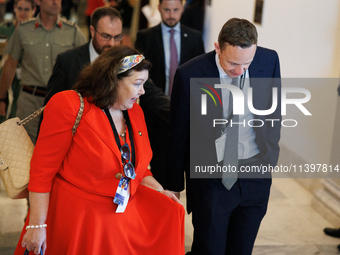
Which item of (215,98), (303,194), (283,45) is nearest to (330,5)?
(283,45)

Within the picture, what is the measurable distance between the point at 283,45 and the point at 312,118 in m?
1.00

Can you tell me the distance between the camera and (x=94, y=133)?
195cm

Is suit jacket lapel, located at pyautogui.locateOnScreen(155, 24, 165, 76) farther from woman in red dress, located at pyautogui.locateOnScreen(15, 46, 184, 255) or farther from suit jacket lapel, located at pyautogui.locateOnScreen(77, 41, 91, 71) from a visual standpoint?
woman in red dress, located at pyautogui.locateOnScreen(15, 46, 184, 255)

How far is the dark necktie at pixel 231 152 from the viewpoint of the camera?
2414mm

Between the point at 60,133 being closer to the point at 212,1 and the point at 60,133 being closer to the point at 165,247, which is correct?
the point at 165,247

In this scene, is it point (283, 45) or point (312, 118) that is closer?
point (312, 118)

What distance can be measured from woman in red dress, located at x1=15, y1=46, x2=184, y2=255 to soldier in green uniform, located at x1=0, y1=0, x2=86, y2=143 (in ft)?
6.07

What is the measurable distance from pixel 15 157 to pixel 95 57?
1222 millimetres

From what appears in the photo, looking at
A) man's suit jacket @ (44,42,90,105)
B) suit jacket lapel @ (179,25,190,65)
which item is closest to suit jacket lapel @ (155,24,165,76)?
suit jacket lapel @ (179,25,190,65)

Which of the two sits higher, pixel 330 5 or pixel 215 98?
pixel 330 5

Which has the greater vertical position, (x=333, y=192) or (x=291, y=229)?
(x=333, y=192)

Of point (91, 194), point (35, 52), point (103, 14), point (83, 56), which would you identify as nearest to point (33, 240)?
point (91, 194)

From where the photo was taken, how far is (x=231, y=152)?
96.0 inches

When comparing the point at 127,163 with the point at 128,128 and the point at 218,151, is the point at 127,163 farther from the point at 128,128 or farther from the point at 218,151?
the point at 218,151
